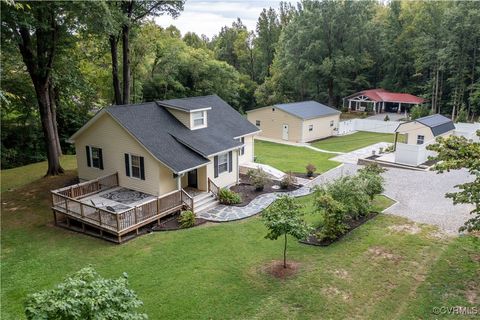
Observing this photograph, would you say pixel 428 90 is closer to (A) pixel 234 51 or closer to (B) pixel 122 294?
(A) pixel 234 51

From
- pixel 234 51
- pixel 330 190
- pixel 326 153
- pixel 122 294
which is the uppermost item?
pixel 234 51

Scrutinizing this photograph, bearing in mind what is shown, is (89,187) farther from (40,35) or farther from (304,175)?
(304,175)

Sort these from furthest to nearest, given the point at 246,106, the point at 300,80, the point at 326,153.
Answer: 1. the point at 246,106
2. the point at 300,80
3. the point at 326,153

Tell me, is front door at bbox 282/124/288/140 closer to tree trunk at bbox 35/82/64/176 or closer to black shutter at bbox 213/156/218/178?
black shutter at bbox 213/156/218/178

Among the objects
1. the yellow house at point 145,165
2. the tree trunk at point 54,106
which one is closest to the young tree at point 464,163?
the yellow house at point 145,165

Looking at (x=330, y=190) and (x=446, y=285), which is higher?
(x=330, y=190)

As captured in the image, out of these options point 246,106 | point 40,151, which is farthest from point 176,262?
point 246,106

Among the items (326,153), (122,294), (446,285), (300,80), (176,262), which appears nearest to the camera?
(122,294)

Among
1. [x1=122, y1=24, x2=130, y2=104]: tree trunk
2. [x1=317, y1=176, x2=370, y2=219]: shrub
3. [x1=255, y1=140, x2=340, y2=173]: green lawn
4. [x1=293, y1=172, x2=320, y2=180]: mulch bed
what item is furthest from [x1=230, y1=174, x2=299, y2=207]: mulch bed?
[x1=122, y1=24, x2=130, y2=104]: tree trunk
